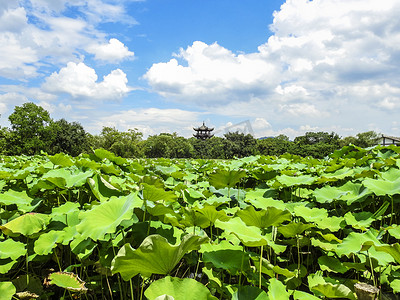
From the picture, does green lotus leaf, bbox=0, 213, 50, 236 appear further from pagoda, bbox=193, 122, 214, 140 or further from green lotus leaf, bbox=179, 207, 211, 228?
pagoda, bbox=193, 122, 214, 140

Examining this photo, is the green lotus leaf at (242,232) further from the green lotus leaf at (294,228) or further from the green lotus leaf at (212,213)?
the green lotus leaf at (294,228)

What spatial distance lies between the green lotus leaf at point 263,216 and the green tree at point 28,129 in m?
38.5

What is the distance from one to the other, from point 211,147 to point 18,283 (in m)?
51.2

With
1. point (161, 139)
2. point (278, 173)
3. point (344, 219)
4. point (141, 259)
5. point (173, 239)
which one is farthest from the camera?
point (161, 139)

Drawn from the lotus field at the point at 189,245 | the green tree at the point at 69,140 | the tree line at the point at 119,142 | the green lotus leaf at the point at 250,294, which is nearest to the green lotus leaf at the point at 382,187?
the lotus field at the point at 189,245

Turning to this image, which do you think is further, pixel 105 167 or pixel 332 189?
pixel 105 167

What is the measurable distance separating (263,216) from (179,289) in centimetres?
46

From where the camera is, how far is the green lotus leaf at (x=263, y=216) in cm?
99

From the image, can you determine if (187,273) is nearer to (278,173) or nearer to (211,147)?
(278,173)

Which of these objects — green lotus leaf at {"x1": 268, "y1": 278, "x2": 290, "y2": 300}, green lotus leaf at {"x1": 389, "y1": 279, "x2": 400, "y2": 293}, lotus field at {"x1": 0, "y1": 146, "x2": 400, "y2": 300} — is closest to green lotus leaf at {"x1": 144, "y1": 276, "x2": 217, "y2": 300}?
lotus field at {"x1": 0, "y1": 146, "x2": 400, "y2": 300}

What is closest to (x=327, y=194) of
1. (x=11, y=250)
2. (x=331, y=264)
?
(x=331, y=264)

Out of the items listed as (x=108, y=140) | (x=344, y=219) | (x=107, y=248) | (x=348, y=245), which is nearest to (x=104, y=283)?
(x=107, y=248)

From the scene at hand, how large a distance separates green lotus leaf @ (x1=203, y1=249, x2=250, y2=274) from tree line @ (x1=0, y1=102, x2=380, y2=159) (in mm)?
30398

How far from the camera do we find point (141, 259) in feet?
2.43
